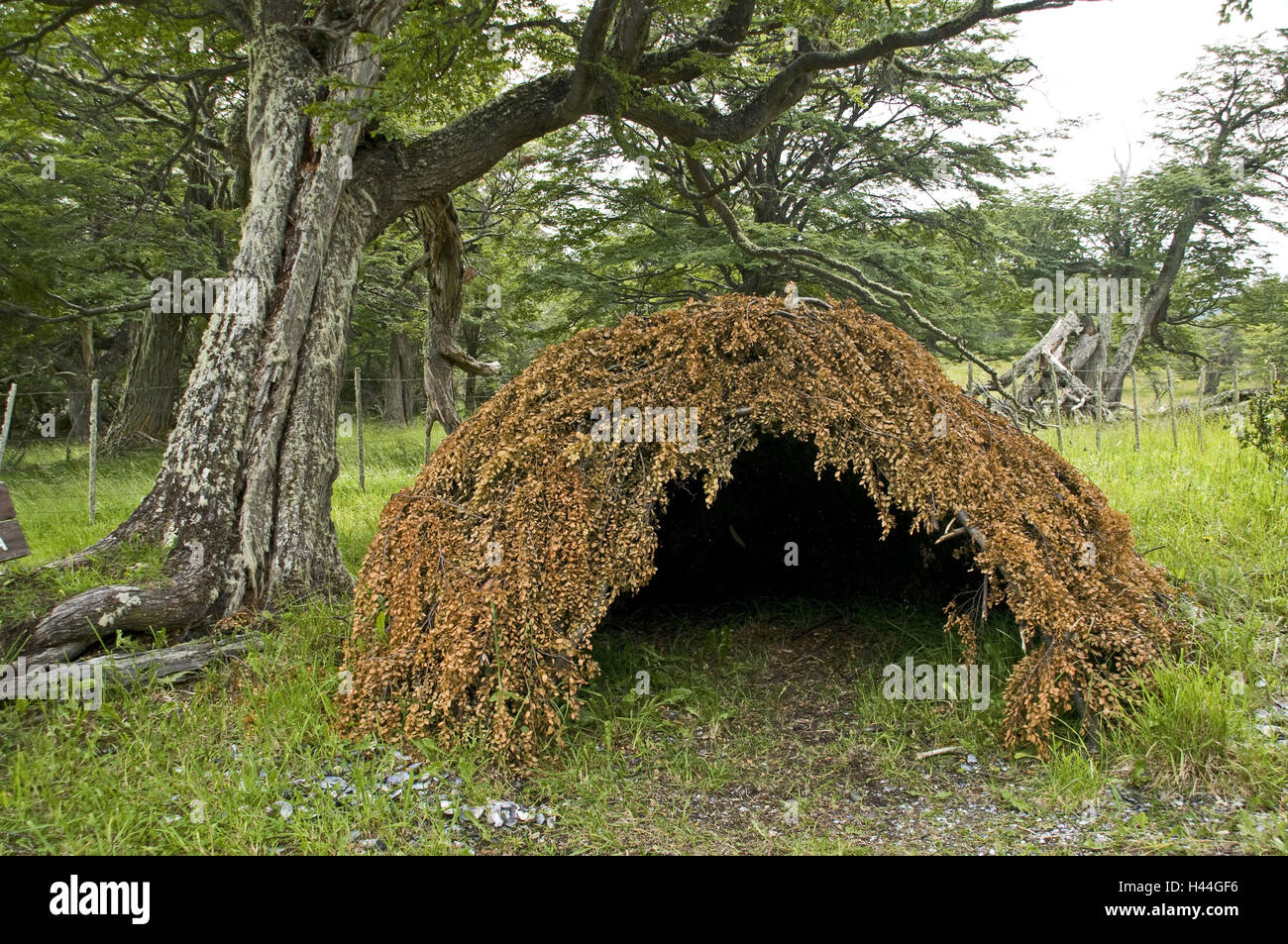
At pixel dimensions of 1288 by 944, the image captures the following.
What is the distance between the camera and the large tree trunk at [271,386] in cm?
511

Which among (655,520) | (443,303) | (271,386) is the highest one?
(443,303)

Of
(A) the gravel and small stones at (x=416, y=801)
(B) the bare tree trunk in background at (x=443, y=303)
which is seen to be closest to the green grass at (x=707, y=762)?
(A) the gravel and small stones at (x=416, y=801)

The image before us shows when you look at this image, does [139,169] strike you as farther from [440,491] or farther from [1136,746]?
[1136,746]

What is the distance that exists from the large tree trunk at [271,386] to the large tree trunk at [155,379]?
28.8 ft

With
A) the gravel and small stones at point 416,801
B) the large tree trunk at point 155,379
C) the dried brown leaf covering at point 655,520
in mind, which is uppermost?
the large tree trunk at point 155,379

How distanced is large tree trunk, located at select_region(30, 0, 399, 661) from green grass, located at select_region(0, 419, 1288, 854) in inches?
13.1

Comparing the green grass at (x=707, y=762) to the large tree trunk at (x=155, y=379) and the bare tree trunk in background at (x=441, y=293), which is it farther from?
the large tree trunk at (x=155, y=379)

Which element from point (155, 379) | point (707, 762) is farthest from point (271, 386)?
point (155, 379)

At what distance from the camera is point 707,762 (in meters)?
4.00

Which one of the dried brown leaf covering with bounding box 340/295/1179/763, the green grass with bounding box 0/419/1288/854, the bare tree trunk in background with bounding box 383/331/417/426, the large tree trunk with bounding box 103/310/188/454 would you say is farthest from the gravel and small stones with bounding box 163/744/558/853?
the bare tree trunk in background with bounding box 383/331/417/426

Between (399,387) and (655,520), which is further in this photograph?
(399,387)

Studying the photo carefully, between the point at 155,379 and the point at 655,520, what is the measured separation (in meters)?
12.1

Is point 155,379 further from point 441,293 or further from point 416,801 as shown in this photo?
point 416,801

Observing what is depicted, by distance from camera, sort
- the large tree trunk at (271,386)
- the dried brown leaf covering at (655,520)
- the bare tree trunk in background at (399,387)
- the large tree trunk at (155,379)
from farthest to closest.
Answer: the bare tree trunk in background at (399,387) < the large tree trunk at (155,379) < the large tree trunk at (271,386) < the dried brown leaf covering at (655,520)
